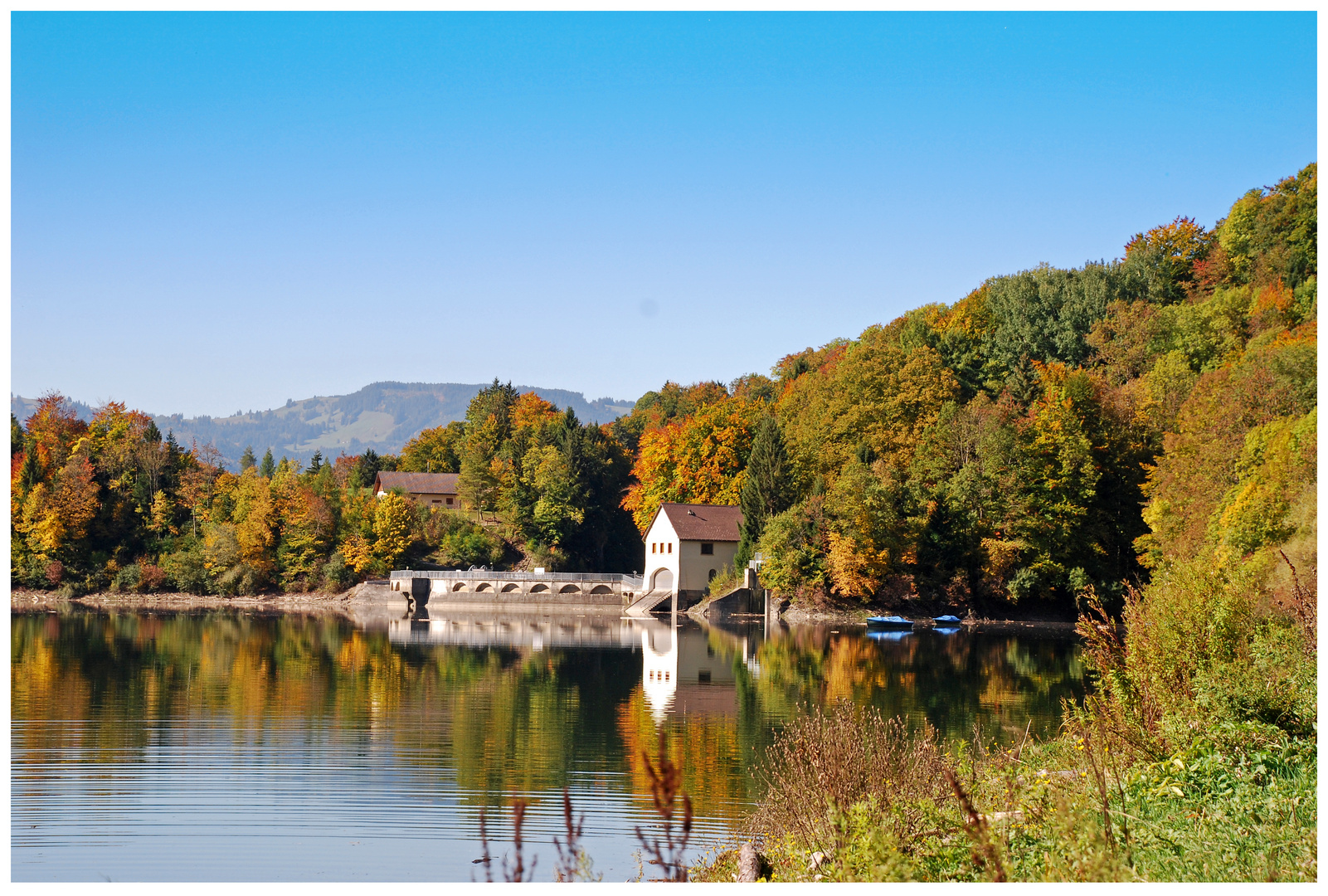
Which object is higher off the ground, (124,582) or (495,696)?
(124,582)

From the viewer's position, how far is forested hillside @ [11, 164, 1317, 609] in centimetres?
3934

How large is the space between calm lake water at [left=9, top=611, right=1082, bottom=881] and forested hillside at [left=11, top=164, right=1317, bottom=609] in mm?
7895

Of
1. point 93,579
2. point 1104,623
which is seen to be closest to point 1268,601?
point 1104,623

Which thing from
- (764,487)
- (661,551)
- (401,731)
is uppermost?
(764,487)

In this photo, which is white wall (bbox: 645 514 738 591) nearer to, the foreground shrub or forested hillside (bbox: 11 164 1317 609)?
forested hillside (bbox: 11 164 1317 609)

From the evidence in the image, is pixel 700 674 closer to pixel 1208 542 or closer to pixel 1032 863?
pixel 1208 542

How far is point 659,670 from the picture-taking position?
3152 centimetres

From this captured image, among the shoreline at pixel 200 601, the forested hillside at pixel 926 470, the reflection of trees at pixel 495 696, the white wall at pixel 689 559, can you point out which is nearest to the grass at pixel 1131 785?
the reflection of trees at pixel 495 696

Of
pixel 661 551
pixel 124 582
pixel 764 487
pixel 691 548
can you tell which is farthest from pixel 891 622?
pixel 124 582

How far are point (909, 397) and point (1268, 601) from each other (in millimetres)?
33352

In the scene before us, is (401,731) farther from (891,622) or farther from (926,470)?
(926,470)

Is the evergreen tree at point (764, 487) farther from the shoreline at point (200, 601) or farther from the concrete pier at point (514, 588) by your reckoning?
the shoreline at point (200, 601)

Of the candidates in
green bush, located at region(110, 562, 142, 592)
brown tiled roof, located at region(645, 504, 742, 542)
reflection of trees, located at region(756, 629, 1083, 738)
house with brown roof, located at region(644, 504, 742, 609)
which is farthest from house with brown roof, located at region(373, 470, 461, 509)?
reflection of trees, located at region(756, 629, 1083, 738)

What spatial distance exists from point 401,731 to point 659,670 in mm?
12033
